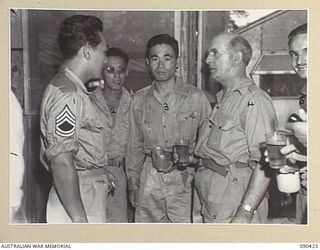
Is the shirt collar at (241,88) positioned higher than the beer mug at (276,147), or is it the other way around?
the shirt collar at (241,88)

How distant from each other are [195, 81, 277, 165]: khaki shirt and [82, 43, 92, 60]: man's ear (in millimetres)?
259

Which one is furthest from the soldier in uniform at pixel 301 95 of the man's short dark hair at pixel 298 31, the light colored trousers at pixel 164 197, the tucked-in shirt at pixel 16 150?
the tucked-in shirt at pixel 16 150

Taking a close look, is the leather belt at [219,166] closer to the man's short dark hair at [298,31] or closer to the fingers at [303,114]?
the fingers at [303,114]

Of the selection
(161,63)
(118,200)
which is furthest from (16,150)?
(161,63)

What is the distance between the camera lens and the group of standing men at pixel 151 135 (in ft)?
3.61

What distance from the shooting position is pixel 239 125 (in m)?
1.10

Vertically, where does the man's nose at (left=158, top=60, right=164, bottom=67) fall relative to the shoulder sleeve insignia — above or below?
above

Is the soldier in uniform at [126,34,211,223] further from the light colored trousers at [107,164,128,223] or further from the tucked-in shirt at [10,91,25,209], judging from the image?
the tucked-in shirt at [10,91,25,209]

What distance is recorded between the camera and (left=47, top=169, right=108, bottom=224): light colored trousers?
1116 mm

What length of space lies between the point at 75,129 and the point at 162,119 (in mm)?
166

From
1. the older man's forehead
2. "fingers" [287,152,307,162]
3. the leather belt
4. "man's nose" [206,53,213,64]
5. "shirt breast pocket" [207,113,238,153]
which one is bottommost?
the leather belt


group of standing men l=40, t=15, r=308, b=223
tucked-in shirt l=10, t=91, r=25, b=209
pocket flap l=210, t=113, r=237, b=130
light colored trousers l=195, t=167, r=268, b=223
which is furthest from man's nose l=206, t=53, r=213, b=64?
tucked-in shirt l=10, t=91, r=25, b=209

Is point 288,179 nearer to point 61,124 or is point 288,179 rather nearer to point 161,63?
point 161,63

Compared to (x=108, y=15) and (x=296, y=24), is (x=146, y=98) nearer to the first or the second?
(x=108, y=15)
